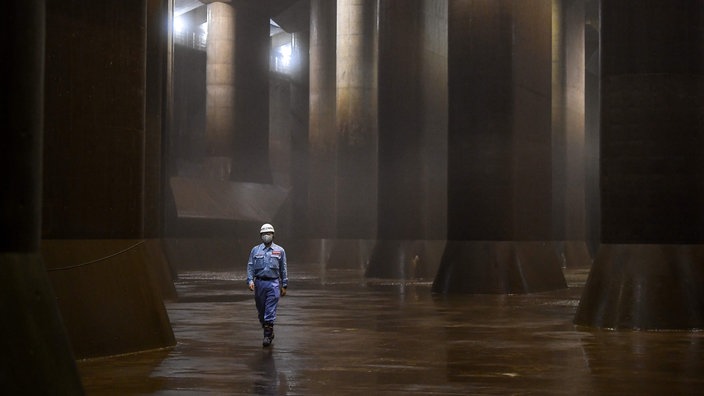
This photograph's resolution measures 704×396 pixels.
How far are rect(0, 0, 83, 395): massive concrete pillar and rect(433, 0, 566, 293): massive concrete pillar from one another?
18597mm

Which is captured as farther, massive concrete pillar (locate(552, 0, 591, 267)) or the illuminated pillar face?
the illuminated pillar face

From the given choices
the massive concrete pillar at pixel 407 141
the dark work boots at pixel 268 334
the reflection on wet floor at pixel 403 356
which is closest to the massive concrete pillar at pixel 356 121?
the massive concrete pillar at pixel 407 141

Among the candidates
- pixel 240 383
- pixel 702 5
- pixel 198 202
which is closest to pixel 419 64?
pixel 198 202

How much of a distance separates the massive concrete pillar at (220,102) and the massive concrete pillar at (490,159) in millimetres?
21012

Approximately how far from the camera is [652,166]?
642 inches

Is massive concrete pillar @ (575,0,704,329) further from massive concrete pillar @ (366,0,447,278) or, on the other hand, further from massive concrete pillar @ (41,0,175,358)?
massive concrete pillar @ (366,0,447,278)

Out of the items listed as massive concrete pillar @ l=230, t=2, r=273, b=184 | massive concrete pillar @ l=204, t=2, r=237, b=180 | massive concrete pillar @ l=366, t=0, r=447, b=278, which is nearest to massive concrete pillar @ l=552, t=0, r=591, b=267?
massive concrete pillar @ l=366, t=0, r=447, b=278

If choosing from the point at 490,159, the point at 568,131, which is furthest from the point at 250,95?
the point at 490,159

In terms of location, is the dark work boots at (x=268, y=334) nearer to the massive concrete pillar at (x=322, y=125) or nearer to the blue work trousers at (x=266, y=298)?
the blue work trousers at (x=266, y=298)

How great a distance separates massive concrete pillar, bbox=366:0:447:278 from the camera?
32750 mm

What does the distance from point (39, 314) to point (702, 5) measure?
12.8m

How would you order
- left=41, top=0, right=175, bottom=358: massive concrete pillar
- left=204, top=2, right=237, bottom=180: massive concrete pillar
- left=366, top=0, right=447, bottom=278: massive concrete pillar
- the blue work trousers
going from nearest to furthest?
left=41, top=0, right=175, bottom=358: massive concrete pillar, the blue work trousers, left=366, top=0, right=447, bottom=278: massive concrete pillar, left=204, top=2, right=237, bottom=180: massive concrete pillar

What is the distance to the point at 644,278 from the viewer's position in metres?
16.0

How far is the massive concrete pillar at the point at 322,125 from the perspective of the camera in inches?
1854
